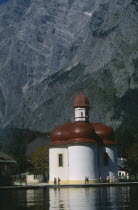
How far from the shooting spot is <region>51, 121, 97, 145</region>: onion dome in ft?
208

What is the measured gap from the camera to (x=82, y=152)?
62.6 meters

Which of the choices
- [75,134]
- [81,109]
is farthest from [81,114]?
[75,134]

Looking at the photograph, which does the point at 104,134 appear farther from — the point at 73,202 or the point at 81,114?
the point at 73,202

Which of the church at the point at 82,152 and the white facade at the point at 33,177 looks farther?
the white facade at the point at 33,177

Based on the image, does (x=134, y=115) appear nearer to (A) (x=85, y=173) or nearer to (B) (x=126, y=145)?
(B) (x=126, y=145)

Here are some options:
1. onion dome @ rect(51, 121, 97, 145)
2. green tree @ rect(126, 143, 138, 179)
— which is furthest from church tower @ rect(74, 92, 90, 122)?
green tree @ rect(126, 143, 138, 179)

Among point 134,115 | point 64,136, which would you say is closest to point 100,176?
point 64,136

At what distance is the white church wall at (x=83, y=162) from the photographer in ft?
205

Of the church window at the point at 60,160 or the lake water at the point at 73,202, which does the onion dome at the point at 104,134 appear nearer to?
the church window at the point at 60,160

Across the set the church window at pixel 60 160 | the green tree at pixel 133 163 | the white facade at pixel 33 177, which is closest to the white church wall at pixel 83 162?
the church window at pixel 60 160

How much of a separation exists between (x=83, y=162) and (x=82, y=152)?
54.8 inches

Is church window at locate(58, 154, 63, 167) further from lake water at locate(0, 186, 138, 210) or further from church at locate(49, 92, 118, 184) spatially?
lake water at locate(0, 186, 138, 210)

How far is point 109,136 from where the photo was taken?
68.4 metres

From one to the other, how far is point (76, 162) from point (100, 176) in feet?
16.5
